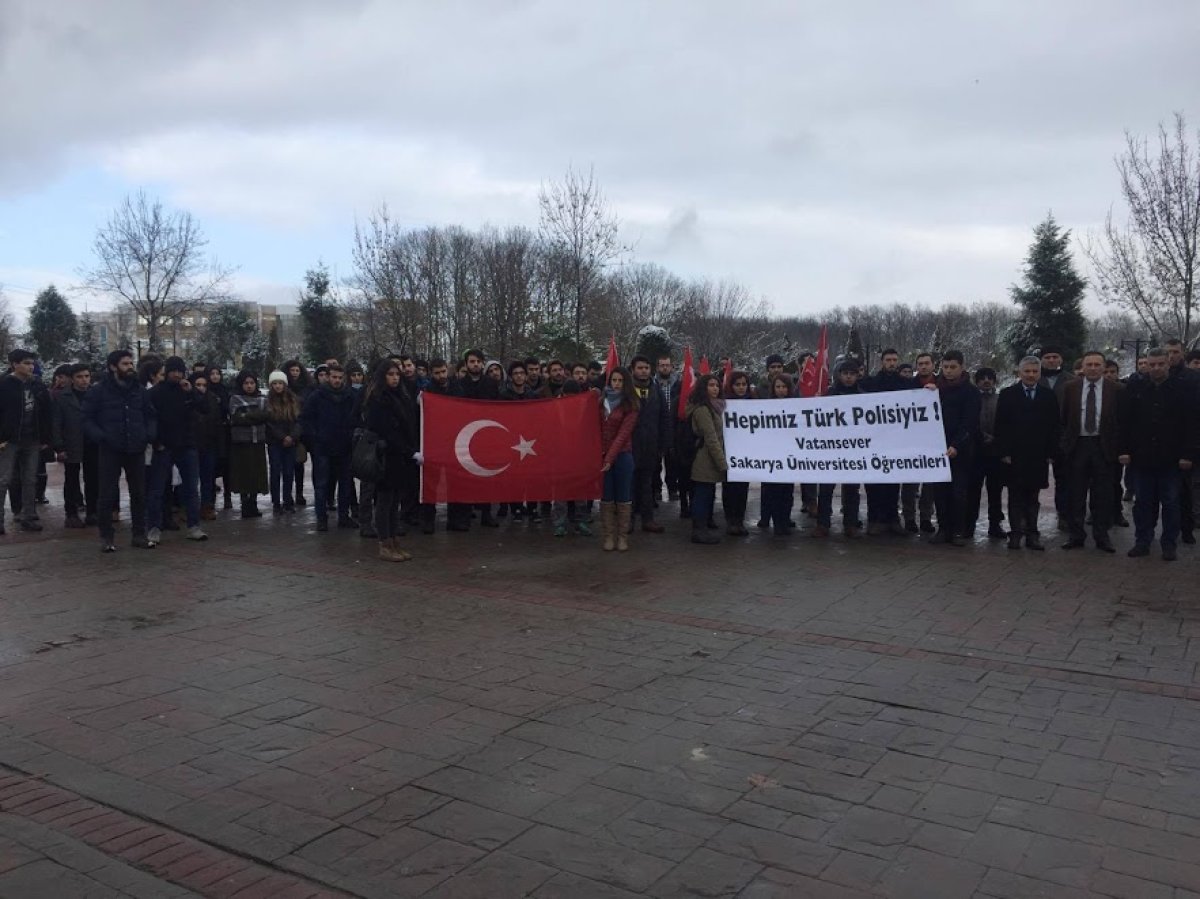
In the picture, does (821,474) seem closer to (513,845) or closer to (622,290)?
(513,845)

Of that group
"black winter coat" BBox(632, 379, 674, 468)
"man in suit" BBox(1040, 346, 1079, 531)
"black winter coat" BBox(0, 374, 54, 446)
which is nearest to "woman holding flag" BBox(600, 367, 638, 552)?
"black winter coat" BBox(632, 379, 674, 468)

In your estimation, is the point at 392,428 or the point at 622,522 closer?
the point at 392,428

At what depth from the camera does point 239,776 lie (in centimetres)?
464

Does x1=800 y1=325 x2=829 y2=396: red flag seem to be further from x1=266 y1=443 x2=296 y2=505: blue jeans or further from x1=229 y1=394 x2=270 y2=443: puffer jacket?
x1=229 y1=394 x2=270 y2=443: puffer jacket

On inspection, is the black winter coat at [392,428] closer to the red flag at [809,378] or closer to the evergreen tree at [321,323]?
the red flag at [809,378]

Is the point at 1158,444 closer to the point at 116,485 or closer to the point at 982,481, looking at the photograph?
the point at 982,481

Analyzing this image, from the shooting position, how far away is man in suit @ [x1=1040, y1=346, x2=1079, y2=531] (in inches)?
423

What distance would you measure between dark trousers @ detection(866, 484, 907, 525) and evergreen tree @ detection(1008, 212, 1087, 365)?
34262 mm

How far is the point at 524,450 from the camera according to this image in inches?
453

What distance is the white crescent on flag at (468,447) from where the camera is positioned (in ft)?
37.3

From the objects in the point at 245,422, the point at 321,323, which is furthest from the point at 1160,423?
the point at 321,323

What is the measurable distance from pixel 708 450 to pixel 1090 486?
4.08 meters

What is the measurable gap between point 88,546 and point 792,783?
897 centimetres

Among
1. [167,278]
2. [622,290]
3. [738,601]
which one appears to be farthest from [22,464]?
[622,290]
